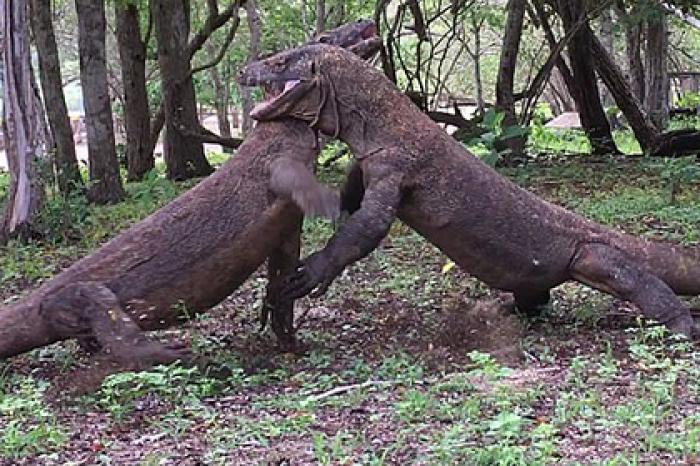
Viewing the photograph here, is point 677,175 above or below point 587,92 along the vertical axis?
below

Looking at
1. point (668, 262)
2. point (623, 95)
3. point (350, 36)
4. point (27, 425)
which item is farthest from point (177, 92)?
point (27, 425)

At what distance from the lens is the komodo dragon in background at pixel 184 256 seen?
5699mm

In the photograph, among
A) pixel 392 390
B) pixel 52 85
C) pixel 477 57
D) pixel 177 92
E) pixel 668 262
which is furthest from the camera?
pixel 477 57

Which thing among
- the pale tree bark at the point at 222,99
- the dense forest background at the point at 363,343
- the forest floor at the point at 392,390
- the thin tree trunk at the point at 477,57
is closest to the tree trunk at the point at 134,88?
the dense forest background at the point at 363,343

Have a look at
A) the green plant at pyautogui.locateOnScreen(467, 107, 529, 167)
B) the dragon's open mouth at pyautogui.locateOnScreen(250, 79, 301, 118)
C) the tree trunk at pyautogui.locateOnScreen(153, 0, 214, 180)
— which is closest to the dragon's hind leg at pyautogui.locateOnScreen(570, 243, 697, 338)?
the dragon's open mouth at pyautogui.locateOnScreen(250, 79, 301, 118)

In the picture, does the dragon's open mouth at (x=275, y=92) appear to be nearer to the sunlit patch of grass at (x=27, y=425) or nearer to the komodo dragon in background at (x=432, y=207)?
the komodo dragon in background at (x=432, y=207)

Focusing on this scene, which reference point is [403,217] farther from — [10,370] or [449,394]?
[10,370]

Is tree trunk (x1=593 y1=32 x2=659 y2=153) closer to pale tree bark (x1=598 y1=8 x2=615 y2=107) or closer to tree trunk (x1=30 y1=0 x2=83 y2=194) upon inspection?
pale tree bark (x1=598 y1=8 x2=615 y2=107)

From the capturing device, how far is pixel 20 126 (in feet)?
32.5

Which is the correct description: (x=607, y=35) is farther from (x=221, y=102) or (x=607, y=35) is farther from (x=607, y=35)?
(x=221, y=102)

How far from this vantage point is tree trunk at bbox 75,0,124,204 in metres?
12.5

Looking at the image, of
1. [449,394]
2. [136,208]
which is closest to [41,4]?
[136,208]

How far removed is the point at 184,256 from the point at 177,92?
959 cm

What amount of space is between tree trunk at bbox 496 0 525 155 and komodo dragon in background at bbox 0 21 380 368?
804 centimetres
